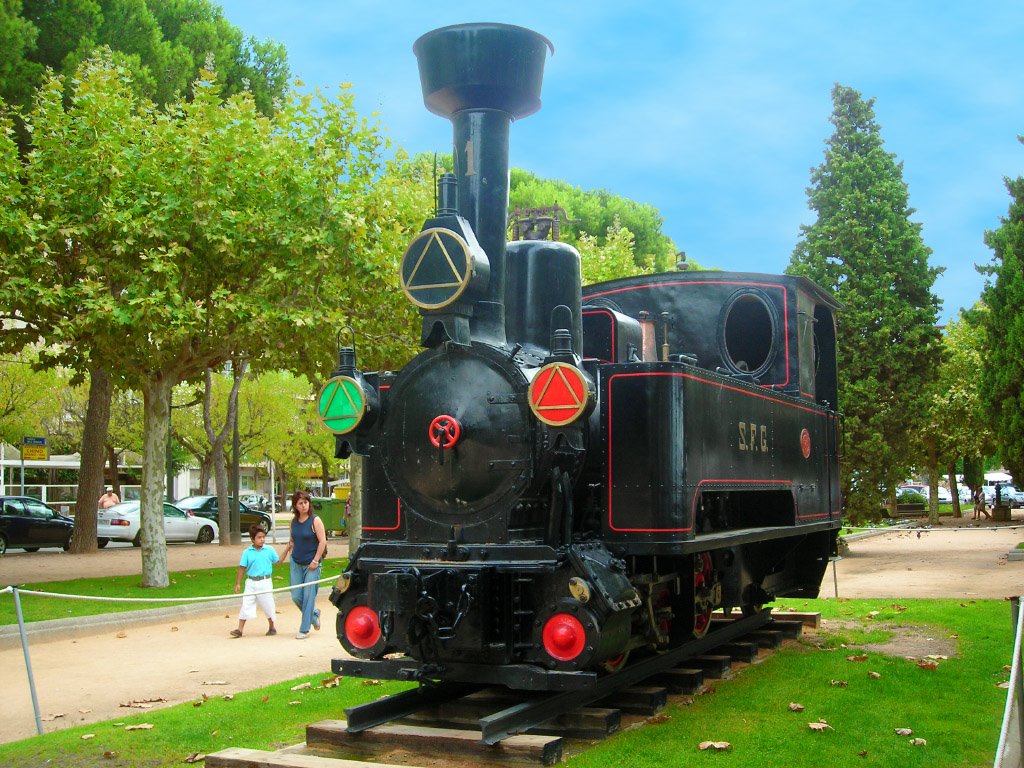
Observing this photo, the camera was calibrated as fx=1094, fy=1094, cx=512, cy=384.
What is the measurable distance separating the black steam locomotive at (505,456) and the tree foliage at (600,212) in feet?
113

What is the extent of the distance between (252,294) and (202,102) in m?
2.82

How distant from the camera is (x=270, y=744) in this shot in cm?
657

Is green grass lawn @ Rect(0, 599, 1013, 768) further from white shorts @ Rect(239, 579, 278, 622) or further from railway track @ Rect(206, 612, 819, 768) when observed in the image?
white shorts @ Rect(239, 579, 278, 622)

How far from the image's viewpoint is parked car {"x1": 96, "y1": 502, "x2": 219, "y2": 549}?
28703 millimetres

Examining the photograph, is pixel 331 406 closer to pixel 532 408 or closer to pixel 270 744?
pixel 532 408

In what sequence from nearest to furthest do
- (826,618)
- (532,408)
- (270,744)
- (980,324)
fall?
(532,408) → (270,744) → (826,618) → (980,324)

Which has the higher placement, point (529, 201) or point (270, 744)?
point (529, 201)

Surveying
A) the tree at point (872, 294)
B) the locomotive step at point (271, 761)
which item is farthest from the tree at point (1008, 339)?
the locomotive step at point (271, 761)

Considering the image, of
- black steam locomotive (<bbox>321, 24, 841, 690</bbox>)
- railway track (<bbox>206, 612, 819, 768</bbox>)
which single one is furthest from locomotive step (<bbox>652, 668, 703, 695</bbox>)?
black steam locomotive (<bbox>321, 24, 841, 690</bbox>)

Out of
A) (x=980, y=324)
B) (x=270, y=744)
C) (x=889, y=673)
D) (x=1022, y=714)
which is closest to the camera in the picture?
(x=1022, y=714)

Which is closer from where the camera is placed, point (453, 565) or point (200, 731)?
point (453, 565)

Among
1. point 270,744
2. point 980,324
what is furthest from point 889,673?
point 980,324

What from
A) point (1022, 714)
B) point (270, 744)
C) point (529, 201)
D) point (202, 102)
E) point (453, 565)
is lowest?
point (270, 744)

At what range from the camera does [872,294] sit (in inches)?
1019
